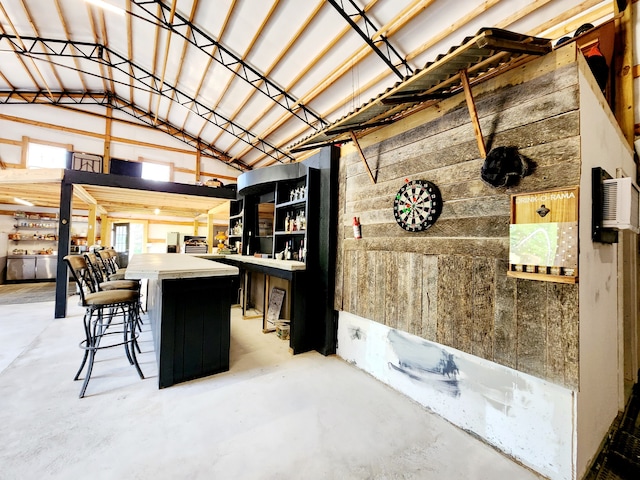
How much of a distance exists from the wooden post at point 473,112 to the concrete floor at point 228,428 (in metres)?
1.96

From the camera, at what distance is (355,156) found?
298 cm

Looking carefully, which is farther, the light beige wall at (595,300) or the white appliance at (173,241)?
the white appliance at (173,241)

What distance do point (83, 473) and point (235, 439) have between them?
0.79m

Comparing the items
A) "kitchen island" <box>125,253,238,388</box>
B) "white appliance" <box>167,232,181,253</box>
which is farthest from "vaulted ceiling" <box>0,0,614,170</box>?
"white appliance" <box>167,232,181,253</box>

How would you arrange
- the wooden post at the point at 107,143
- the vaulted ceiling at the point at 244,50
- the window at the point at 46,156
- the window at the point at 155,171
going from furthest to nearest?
the window at the point at 155,171 < the wooden post at the point at 107,143 < the window at the point at 46,156 < the vaulted ceiling at the point at 244,50

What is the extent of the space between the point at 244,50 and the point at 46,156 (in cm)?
809

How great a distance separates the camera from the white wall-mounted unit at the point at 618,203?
1.49m

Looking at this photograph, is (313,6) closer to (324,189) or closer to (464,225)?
(324,189)

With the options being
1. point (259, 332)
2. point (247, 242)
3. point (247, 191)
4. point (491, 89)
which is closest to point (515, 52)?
point (491, 89)

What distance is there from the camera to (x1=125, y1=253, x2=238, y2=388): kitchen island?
2387 mm

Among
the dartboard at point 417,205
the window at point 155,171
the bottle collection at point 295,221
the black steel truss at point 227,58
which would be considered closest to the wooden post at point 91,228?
the window at point 155,171

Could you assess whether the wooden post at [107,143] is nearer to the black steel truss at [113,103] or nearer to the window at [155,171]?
the black steel truss at [113,103]

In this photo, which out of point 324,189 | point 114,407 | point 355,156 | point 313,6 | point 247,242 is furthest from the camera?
point 247,242

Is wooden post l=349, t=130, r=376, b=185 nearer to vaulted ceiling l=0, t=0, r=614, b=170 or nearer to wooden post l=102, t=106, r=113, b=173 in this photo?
vaulted ceiling l=0, t=0, r=614, b=170
